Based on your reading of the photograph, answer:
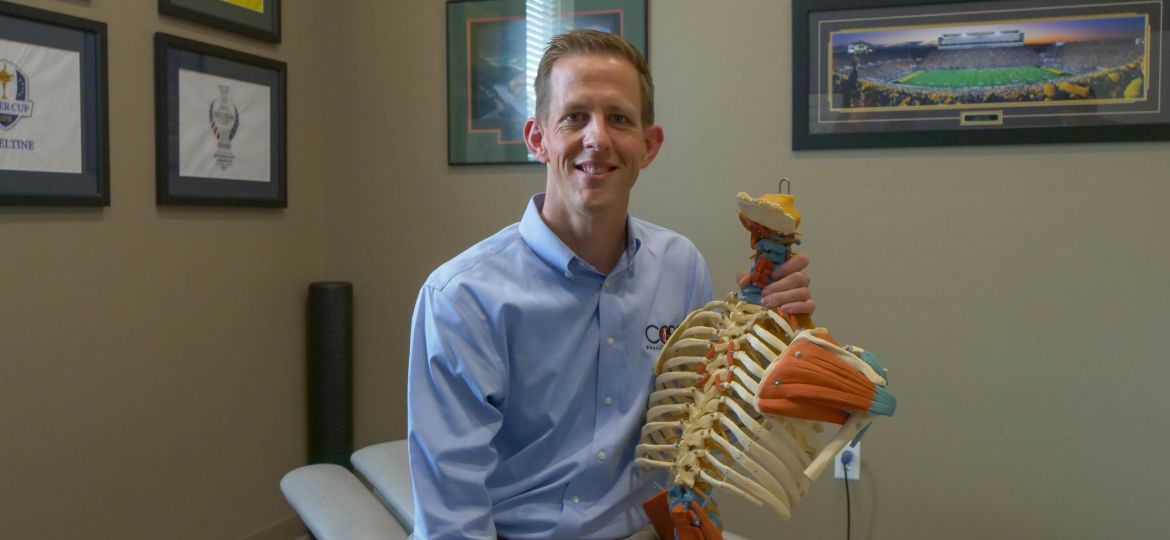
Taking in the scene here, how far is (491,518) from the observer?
1290 mm

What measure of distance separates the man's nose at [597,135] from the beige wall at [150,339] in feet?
4.75

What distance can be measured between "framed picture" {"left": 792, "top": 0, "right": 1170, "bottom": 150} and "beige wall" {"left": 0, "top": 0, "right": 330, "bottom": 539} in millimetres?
1551

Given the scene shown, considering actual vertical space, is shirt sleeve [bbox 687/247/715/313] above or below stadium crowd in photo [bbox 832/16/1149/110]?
below

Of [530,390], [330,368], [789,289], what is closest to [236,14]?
[330,368]

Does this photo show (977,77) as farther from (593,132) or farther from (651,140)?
(593,132)

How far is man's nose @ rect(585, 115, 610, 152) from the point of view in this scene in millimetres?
1314

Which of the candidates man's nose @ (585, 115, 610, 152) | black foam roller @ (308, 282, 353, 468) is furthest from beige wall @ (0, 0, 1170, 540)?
man's nose @ (585, 115, 610, 152)

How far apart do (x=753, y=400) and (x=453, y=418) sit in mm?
409

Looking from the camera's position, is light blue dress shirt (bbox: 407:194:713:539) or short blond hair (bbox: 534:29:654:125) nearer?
light blue dress shirt (bbox: 407:194:713:539)

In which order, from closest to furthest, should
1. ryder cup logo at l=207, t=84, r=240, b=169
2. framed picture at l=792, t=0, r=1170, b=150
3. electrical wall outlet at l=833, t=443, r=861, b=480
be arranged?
framed picture at l=792, t=0, r=1170, b=150 → electrical wall outlet at l=833, t=443, r=861, b=480 → ryder cup logo at l=207, t=84, r=240, b=169

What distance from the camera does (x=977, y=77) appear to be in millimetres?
2252

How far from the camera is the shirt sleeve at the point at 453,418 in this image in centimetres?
125

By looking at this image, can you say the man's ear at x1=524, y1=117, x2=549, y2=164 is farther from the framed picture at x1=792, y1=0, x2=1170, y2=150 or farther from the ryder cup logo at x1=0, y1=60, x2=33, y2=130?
the ryder cup logo at x1=0, y1=60, x2=33, y2=130

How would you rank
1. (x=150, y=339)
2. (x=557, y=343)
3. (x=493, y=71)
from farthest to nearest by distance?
(x=493, y=71) < (x=150, y=339) < (x=557, y=343)
